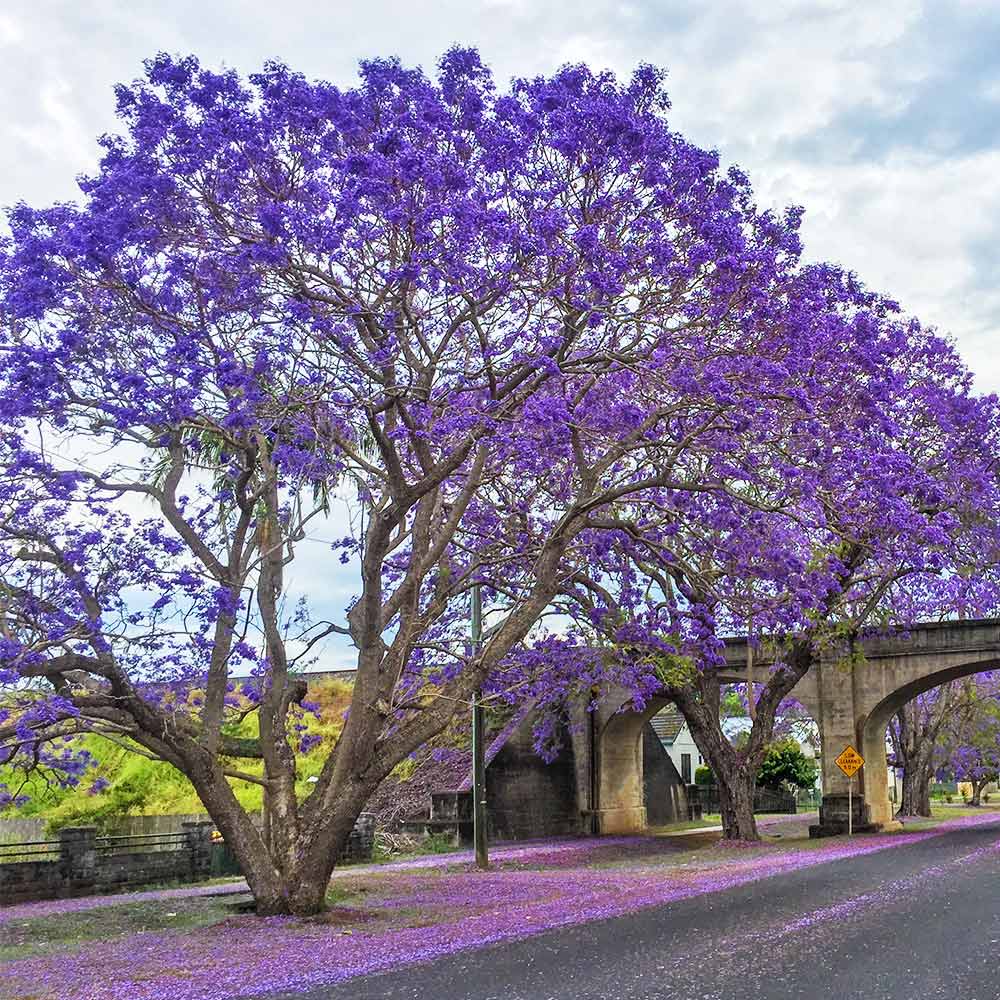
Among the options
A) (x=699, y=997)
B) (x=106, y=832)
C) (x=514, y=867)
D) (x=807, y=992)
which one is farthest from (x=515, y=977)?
(x=106, y=832)

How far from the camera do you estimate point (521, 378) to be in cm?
1252

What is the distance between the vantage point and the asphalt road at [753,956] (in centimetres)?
761

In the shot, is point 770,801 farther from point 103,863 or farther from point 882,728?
point 103,863

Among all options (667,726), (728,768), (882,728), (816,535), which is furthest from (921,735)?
(816,535)

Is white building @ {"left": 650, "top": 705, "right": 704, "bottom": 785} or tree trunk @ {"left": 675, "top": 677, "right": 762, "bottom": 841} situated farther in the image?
white building @ {"left": 650, "top": 705, "right": 704, "bottom": 785}

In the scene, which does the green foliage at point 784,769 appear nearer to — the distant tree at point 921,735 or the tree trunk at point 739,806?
the distant tree at point 921,735

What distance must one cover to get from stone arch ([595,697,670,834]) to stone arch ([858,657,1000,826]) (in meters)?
5.66

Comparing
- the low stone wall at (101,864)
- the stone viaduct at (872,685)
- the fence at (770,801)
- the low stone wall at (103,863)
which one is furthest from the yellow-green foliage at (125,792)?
the fence at (770,801)

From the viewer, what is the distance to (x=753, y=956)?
8.82 m

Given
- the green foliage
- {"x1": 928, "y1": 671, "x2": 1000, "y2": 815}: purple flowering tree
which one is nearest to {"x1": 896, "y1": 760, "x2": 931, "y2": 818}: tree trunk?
{"x1": 928, "y1": 671, "x2": 1000, "y2": 815}: purple flowering tree

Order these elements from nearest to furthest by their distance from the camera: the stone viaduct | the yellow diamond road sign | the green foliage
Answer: the yellow diamond road sign → the stone viaduct → the green foliage

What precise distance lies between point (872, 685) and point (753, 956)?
20.8 meters

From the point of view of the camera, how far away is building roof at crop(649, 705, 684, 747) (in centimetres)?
4797

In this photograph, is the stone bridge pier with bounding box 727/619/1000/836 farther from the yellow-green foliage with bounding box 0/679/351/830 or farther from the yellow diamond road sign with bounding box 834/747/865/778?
the yellow-green foliage with bounding box 0/679/351/830
